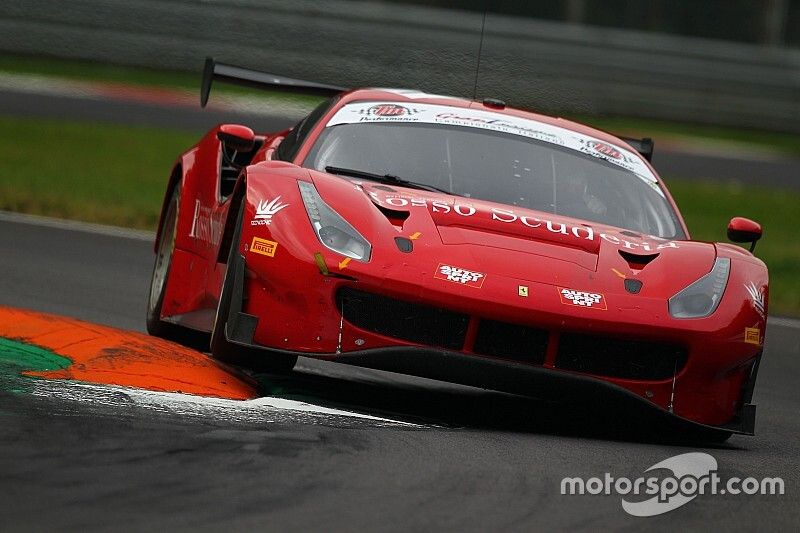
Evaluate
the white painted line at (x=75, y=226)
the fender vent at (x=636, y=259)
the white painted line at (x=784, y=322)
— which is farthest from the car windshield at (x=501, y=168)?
the white painted line at (x=75, y=226)

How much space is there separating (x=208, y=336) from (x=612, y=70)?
16751mm

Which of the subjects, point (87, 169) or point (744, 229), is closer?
point (744, 229)

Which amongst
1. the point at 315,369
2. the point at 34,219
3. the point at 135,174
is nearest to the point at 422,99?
the point at 315,369

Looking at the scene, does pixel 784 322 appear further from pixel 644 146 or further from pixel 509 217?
pixel 509 217

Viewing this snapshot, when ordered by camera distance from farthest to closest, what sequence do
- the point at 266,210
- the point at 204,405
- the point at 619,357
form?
the point at 266,210, the point at 619,357, the point at 204,405

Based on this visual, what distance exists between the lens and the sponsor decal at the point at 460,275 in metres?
5.09

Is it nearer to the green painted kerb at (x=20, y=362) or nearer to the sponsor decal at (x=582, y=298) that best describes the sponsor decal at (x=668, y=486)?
the sponsor decal at (x=582, y=298)

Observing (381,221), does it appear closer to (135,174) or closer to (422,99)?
(422,99)

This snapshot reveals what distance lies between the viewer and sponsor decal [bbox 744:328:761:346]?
17.9ft

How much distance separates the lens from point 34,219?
11.1 meters

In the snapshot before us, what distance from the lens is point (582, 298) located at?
16.9 ft

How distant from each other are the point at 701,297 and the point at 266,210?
153cm

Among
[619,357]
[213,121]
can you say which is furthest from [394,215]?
[213,121]

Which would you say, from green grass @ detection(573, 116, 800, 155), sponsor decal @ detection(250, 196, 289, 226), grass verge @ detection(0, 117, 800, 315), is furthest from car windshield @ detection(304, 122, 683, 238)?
green grass @ detection(573, 116, 800, 155)
